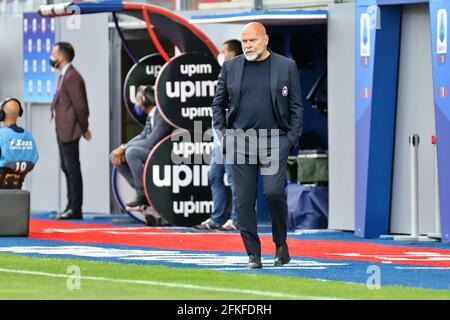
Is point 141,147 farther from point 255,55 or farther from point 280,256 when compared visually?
point 255,55

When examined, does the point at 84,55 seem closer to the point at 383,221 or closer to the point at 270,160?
the point at 383,221

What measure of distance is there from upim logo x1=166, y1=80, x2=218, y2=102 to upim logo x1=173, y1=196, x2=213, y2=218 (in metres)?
1.33

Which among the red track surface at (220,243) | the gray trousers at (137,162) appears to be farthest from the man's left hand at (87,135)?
the red track surface at (220,243)

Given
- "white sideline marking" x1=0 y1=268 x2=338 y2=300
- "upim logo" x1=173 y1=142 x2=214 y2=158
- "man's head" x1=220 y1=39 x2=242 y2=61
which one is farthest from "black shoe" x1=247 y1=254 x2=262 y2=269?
"upim logo" x1=173 y1=142 x2=214 y2=158

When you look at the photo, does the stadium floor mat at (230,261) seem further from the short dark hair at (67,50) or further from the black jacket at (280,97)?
the short dark hair at (67,50)

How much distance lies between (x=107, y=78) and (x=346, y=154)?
18.2 feet

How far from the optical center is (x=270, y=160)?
13430mm

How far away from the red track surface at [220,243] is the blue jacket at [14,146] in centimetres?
93

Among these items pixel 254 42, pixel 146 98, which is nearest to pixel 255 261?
pixel 254 42

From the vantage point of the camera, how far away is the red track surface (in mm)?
15375

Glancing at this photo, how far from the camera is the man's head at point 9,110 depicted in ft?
61.7

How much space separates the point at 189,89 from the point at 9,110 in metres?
2.50

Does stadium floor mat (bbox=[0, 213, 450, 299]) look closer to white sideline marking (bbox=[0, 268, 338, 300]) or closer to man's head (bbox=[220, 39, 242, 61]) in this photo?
white sideline marking (bbox=[0, 268, 338, 300])

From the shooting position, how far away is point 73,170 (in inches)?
898
